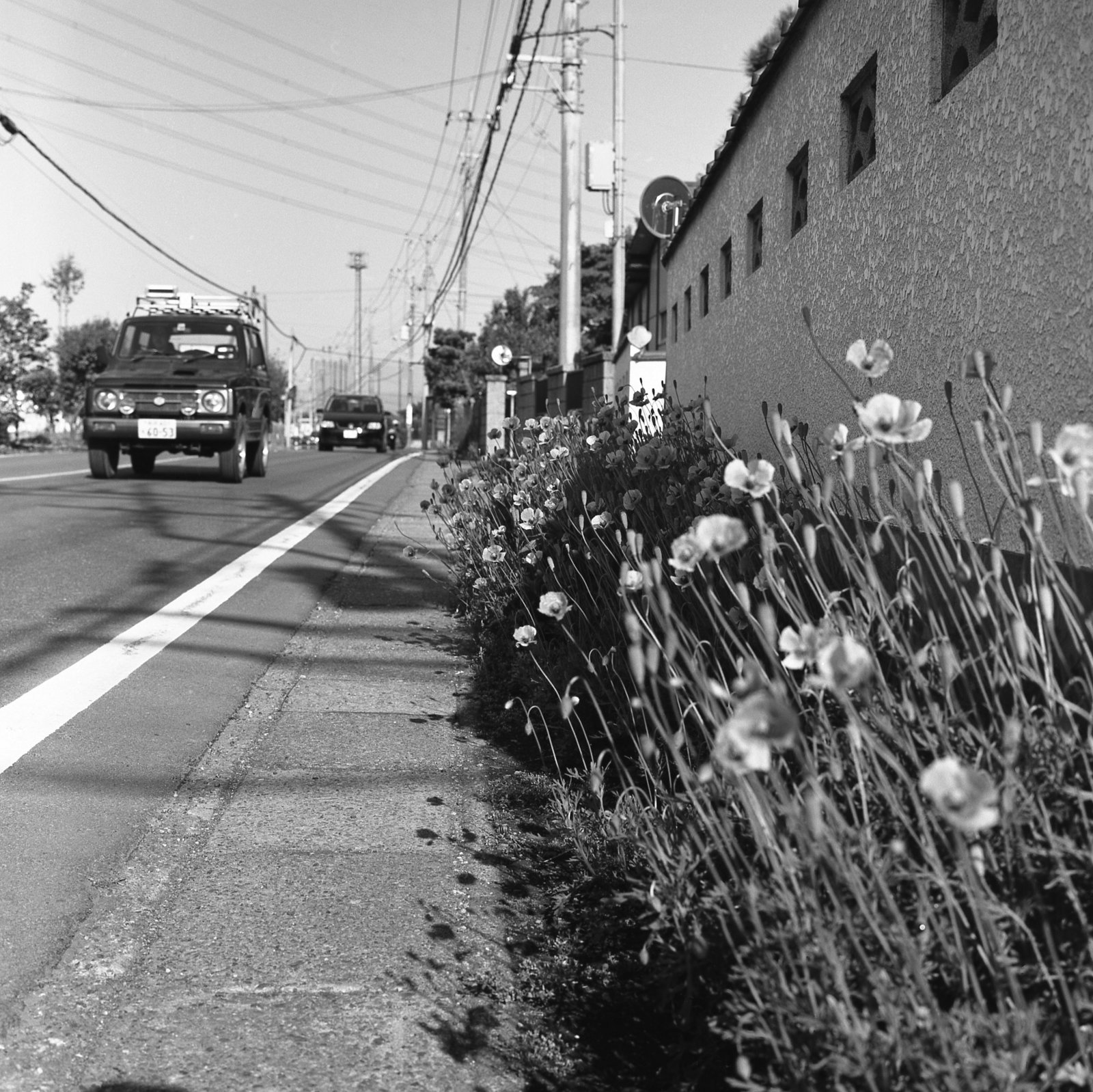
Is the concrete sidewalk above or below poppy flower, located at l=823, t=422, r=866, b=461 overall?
below

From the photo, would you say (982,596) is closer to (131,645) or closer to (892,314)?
(892,314)

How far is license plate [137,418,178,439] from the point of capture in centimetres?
1652

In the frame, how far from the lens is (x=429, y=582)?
25.5 feet

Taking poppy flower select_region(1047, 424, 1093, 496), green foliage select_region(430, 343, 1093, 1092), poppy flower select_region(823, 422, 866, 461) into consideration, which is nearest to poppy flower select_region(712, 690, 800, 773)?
green foliage select_region(430, 343, 1093, 1092)

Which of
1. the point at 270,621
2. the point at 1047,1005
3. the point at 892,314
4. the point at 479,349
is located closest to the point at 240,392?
the point at 270,621

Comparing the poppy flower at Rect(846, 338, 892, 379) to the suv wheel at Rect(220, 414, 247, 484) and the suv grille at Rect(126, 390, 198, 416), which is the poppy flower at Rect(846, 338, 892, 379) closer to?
the suv grille at Rect(126, 390, 198, 416)

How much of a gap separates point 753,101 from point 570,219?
43.5ft

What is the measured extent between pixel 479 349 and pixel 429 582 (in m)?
67.5

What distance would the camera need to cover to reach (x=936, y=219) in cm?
365

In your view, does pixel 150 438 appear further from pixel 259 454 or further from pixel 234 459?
pixel 259 454

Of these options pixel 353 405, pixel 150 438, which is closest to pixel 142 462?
pixel 150 438

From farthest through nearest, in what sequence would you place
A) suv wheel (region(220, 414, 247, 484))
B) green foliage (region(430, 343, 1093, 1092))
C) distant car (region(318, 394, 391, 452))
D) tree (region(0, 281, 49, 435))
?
distant car (region(318, 394, 391, 452)) < tree (region(0, 281, 49, 435)) < suv wheel (region(220, 414, 247, 484)) < green foliage (region(430, 343, 1093, 1092))

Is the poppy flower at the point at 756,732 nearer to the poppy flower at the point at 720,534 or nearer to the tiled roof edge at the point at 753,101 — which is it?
the poppy flower at the point at 720,534

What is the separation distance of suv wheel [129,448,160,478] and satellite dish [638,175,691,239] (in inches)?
300
